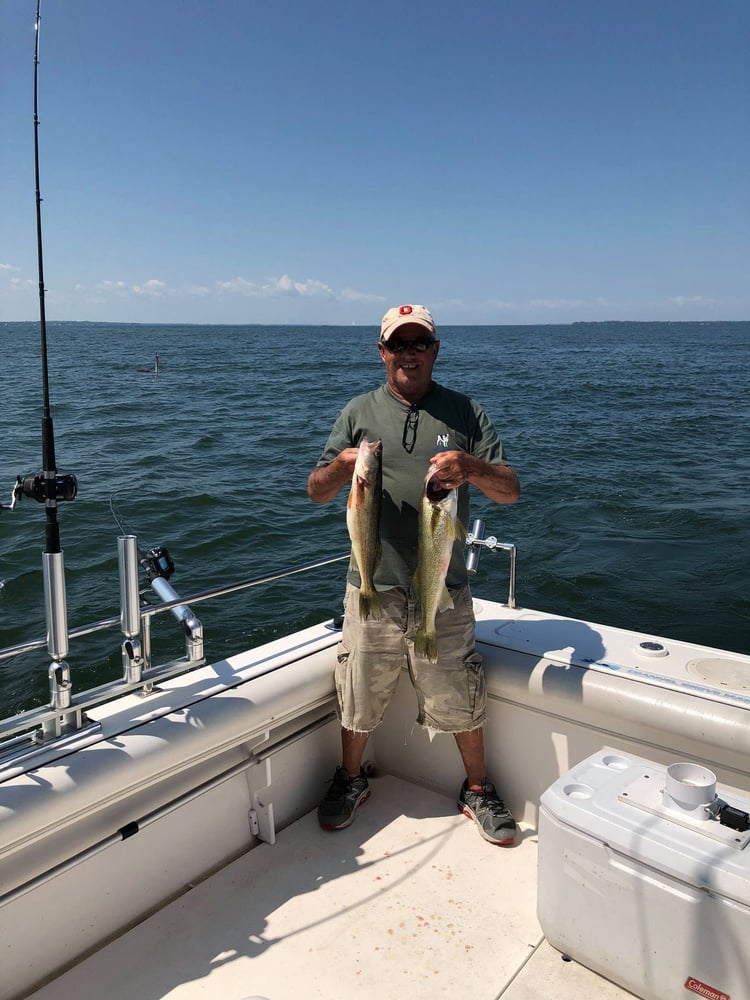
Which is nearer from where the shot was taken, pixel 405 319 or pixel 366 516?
pixel 366 516

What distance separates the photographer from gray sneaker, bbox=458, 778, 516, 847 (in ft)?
10.5

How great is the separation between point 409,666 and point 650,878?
134 cm

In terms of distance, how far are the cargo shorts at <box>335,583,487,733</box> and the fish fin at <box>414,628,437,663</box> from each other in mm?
152

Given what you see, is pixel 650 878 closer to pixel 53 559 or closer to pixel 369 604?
pixel 369 604

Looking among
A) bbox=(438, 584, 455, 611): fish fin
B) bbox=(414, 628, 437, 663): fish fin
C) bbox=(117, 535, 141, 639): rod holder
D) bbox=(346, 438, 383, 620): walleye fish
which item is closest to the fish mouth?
bbox=(346, 438, 383, 620): walleye fish

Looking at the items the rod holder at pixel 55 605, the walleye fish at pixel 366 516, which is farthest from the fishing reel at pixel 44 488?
the walleye fish at pixel 366 516

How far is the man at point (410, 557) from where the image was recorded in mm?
2994

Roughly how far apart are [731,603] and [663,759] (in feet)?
22.9

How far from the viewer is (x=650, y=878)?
2.16 m

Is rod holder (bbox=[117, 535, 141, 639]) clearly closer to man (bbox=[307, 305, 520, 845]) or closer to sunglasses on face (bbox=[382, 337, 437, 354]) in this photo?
man (bbox=[307, 305, 520, 845])

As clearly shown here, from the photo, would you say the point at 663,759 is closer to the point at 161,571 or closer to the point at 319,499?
the point at 319,499

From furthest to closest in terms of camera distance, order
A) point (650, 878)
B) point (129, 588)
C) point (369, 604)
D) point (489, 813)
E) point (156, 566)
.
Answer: point (489, 813) → point (156, 566) → point (369, 604) → point (129, 588) → point (650, 878)

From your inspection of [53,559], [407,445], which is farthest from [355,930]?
[407,445]

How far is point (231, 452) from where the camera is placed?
16.4m
